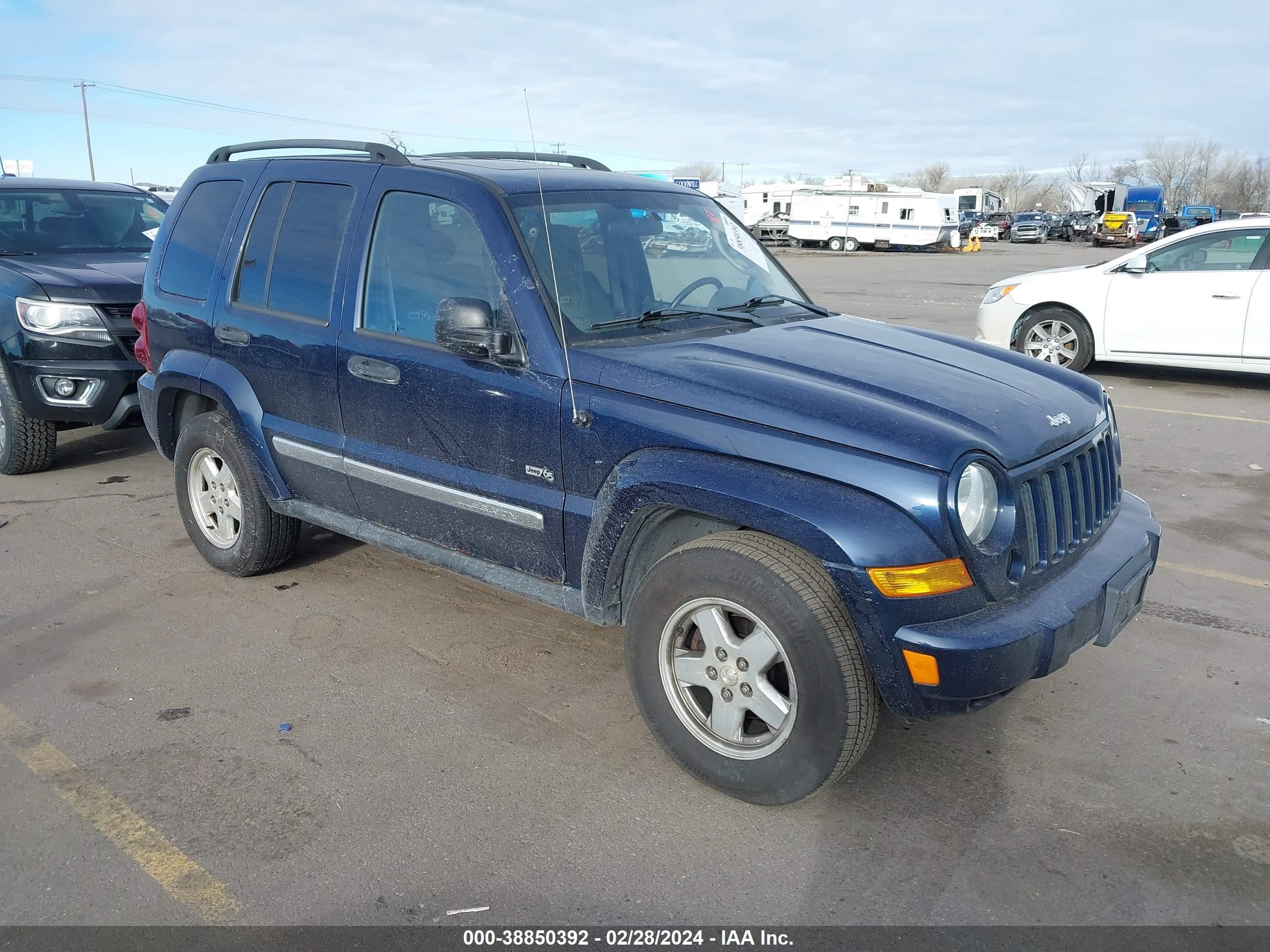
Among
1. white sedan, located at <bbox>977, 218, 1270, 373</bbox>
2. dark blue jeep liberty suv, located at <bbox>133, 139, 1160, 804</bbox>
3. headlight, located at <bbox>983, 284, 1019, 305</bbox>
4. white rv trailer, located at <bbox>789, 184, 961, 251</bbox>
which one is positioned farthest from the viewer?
white rv trailer, located at <bbox>789, 184, 961, 251</bbox>

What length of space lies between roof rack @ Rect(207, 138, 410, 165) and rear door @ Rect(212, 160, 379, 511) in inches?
2.5

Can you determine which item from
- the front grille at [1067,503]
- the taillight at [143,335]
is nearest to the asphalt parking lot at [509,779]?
the front grille at [1067,503]

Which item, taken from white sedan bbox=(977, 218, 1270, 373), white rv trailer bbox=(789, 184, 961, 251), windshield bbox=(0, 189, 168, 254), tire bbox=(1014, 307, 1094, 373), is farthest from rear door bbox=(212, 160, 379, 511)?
white rv trailer bbox=(789, 184, 961, 251)

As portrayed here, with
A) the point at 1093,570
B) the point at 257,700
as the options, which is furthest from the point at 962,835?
the point at 257,700

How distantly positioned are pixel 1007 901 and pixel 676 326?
216 centimetres

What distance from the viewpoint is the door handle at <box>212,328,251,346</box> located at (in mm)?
4477

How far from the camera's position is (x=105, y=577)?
199 inches

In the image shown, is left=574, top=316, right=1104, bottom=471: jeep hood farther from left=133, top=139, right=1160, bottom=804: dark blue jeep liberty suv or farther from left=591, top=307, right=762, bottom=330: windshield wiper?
left=591, top=307, right=762, bottom=330: windshield wiper

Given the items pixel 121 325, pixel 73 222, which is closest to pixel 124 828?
pixel 121 325

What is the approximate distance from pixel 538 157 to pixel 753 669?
117 inches

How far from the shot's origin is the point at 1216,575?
198 inches

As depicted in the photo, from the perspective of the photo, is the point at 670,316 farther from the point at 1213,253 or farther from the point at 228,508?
the point at 1213,253
